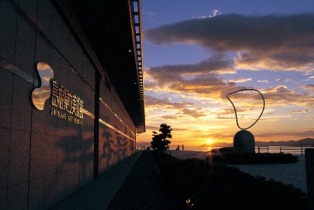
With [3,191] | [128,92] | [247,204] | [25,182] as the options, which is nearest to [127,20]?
[25,182]

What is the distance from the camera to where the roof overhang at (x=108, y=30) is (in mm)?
13903

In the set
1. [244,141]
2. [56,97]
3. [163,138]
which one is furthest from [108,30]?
[163,138]

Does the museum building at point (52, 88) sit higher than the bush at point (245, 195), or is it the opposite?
the museum building at point (52, 88)

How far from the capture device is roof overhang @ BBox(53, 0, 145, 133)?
547 inches

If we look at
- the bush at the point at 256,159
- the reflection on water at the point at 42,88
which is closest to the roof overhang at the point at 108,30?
the reflection on water at the point at 42,88

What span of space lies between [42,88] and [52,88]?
101 cm

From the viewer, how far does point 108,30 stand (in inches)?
666

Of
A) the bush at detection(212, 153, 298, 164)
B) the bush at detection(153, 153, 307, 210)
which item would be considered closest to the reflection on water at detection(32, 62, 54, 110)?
the bush at detection(153, 153, 307, 210)

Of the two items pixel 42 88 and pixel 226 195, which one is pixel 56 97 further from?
pixel 226 195

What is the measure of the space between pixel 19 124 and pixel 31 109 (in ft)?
2.83

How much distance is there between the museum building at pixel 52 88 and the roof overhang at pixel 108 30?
1.7 inches

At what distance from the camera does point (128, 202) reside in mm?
11820

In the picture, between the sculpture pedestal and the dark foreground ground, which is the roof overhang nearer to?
the dark foreground ground

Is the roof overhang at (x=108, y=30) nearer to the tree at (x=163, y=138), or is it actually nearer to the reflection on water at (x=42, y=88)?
the reflection on water at (x=42, y=88)
